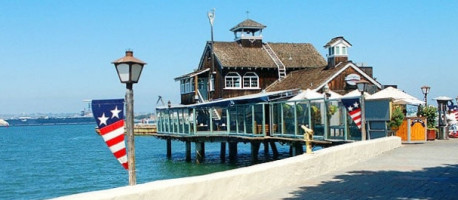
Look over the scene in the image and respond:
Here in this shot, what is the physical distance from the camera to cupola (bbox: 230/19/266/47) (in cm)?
5122

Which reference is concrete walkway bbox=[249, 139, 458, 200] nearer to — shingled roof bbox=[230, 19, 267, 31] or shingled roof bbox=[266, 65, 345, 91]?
shingled roof bbox=[266, 65, 345, 91]

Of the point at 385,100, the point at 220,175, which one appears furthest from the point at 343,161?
the point at 385,100

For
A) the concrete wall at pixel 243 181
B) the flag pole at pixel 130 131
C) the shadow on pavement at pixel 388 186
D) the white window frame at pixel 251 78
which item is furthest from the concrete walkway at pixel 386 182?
the white window frame at pixel 251 78

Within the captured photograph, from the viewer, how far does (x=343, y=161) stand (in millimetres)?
15805

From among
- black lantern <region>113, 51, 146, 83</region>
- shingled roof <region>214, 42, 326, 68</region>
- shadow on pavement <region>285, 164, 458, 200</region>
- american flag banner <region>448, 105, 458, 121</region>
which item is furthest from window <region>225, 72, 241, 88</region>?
black lantern <region>113, 51, 146, 83</region>

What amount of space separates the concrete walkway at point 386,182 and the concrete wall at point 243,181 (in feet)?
0.69

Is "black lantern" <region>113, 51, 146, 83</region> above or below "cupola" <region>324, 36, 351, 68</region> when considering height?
below

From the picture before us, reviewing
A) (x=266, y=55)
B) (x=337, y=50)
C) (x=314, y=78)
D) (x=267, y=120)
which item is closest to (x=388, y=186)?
(x=267, y=120)

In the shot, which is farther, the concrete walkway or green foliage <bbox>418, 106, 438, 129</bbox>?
green foliage <bbox>418, 106, 438, 129</bbox>

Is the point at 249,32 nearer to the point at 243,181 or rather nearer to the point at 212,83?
the point at 212,83

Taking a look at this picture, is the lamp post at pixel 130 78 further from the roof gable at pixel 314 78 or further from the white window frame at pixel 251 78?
the white window frame at pixel 251 78

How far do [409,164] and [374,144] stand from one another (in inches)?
97.3

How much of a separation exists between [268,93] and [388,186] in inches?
904

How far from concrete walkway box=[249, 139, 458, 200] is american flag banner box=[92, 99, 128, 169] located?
2686mm
